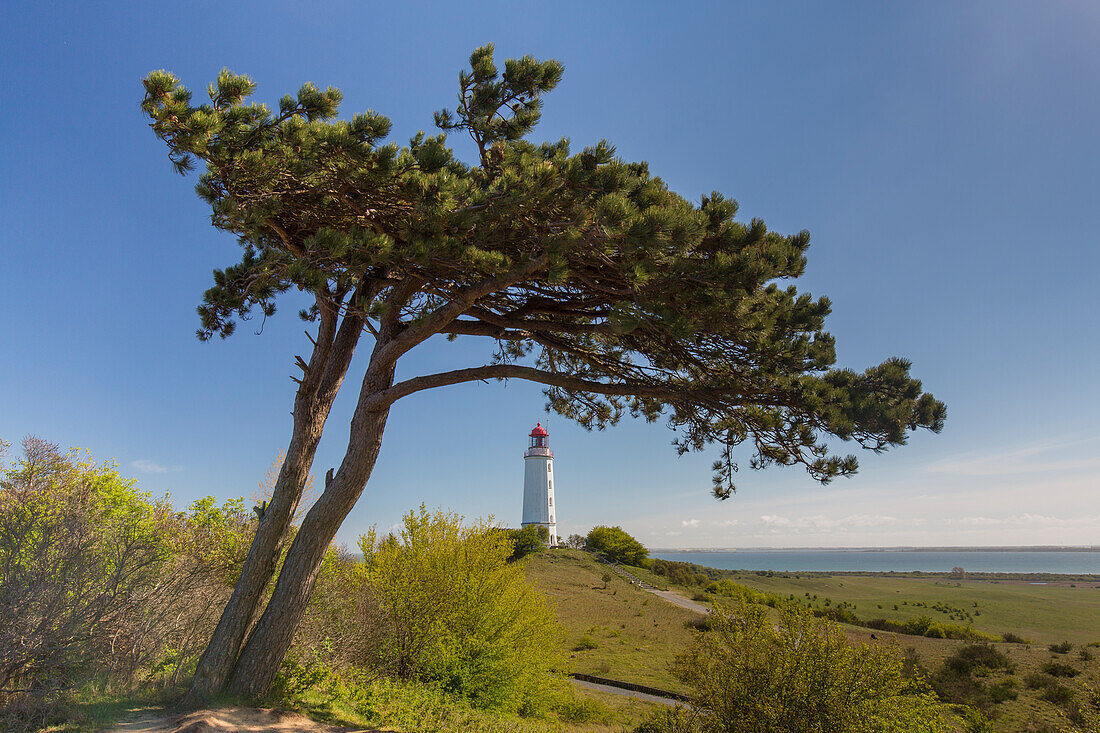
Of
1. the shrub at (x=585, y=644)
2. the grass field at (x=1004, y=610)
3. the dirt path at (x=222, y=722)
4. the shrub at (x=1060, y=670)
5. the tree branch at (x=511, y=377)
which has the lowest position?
the grass field at (x=1004, y=610)

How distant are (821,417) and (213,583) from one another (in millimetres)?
10978

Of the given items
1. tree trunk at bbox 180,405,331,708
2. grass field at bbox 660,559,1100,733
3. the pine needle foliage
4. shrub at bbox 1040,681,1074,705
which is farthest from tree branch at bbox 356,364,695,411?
shrub at bbox 1040,681,1074,705

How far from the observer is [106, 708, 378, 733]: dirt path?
5.24 metres

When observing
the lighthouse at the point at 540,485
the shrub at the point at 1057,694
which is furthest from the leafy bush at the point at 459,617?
the lighthouse at the point at 540,485

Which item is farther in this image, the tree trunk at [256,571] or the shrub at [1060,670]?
the shrub at [1060,670]

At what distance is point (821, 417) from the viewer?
255 inches

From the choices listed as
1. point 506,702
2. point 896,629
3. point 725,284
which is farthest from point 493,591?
point 896,629

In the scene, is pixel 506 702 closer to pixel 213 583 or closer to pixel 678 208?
pixel 213 583

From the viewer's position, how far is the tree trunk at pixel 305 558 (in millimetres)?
6430

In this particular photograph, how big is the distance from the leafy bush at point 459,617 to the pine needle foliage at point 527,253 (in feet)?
14.9

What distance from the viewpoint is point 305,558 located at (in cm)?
677

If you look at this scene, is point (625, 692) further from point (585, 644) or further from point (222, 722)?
point (222, 722)

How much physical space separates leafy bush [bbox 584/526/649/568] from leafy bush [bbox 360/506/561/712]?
36.6m

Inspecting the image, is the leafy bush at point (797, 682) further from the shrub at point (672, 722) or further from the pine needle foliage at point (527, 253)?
the pine needle foliage at point (527, 253)
